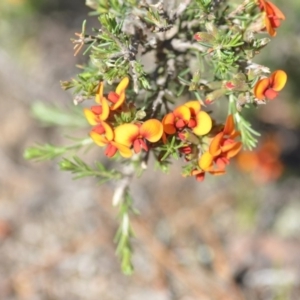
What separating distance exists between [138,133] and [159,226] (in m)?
1.97

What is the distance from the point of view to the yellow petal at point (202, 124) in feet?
5.59

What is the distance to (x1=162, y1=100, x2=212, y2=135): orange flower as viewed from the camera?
5.52ft

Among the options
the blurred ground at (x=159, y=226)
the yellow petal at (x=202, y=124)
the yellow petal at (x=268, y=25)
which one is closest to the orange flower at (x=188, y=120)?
the yellow petal at (x=202, y=124)

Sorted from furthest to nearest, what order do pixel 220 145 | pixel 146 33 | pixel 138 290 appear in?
pixel 138 290
pixel 146 33
pixel 220 145

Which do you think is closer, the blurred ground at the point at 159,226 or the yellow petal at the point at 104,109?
the yellow petal at the point at 104,109

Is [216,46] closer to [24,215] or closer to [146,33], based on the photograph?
[146,33]

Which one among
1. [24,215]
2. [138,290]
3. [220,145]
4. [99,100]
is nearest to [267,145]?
[138,290]

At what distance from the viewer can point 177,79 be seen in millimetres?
2082

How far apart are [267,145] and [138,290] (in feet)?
4.25

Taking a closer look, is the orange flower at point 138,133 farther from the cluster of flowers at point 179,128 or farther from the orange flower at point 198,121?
the orange flower at point 198,121

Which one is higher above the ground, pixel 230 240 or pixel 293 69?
pixel 293 69

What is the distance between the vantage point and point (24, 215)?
145 inches

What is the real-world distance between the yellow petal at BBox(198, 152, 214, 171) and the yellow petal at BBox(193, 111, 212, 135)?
7cm

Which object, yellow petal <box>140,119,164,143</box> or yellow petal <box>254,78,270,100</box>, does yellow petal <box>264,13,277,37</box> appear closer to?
yellow petal <box>254,78,270,100</box>
